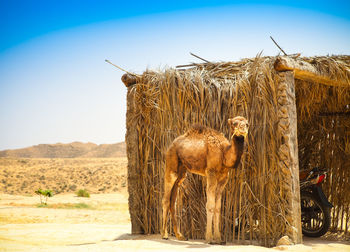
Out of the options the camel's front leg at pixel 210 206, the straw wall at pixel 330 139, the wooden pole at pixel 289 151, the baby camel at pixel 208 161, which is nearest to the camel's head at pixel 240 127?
the baby camel at pixel 208 161

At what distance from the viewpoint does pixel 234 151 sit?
5148 millimetres

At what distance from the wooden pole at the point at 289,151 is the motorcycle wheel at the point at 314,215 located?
1.68 meters

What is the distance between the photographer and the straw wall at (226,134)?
18.9 ft

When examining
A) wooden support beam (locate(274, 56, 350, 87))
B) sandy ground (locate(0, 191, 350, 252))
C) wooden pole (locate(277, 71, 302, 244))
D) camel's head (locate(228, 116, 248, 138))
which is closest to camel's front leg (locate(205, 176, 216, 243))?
sandy ground (locate(0, 191, 350, 252))

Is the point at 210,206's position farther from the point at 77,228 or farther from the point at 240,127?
the point at 77,228

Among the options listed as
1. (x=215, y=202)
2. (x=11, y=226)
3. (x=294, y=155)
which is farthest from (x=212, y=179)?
(x=11, y=226)

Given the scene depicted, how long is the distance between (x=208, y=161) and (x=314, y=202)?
9.55 feet

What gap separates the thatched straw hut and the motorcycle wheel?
0.84m

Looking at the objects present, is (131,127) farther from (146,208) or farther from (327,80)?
(327,80)

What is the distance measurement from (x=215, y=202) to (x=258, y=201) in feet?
2.53

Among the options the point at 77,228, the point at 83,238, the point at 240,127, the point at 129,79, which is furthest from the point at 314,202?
the point at 77,228

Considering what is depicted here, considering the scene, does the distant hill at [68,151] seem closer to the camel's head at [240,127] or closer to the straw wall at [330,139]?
the straw wall at [330,139]

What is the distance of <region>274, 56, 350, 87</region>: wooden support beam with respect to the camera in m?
5.59

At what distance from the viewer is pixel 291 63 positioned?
5.67m
